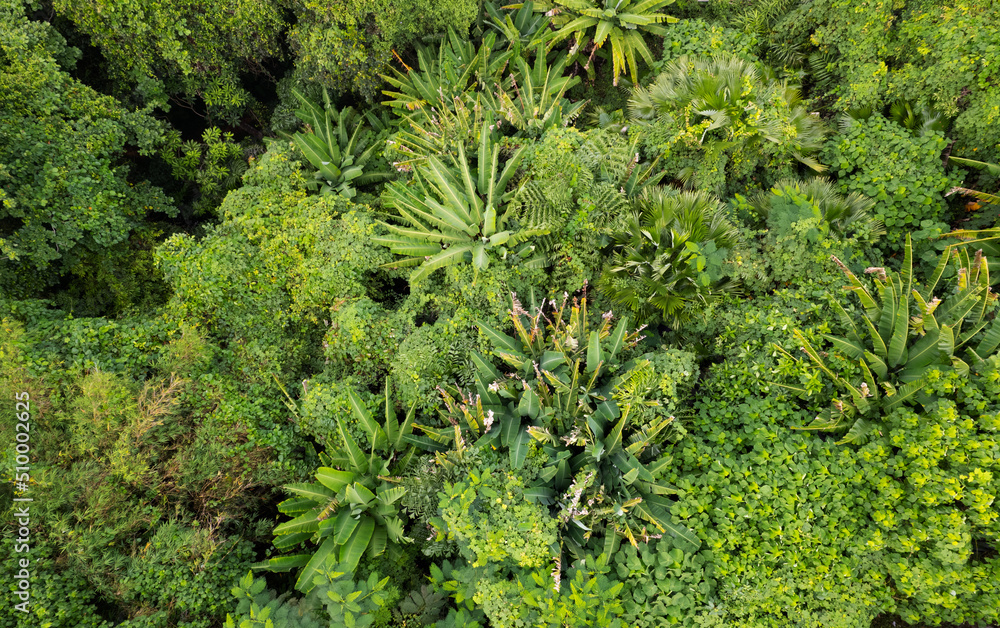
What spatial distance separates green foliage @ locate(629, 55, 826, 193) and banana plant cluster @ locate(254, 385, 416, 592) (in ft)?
17.9

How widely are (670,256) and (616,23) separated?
4836mm

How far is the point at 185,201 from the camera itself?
10.5m

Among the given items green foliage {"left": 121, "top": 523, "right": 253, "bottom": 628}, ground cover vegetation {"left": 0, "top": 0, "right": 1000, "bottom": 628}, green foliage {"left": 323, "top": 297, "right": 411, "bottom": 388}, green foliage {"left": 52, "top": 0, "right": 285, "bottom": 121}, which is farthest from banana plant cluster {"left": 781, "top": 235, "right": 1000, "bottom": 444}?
green foliage {"left": 52, "top": 0, "right": 285, "bottom": 121}

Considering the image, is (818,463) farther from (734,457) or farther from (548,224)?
(548,224)

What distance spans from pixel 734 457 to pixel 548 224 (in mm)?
3706

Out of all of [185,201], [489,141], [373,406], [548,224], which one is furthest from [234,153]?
[548,224]

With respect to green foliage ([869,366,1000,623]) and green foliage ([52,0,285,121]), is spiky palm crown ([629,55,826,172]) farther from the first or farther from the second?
green foliage ([52,0,285,121])

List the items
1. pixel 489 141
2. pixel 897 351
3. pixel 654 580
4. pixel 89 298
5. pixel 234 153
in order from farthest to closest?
1. pixel 234 153
2. pixel 89 298
3. pixel 489 141
4. pixel 897 351
5. pixel 654 580

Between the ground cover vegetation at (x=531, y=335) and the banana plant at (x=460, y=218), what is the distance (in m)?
0.08

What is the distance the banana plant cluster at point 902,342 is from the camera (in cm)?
468

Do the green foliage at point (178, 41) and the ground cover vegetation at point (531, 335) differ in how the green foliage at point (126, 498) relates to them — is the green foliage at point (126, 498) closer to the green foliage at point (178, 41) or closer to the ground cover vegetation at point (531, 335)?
the ground cover vegetation at point (531, 335)

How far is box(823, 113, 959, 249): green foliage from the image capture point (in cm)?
591

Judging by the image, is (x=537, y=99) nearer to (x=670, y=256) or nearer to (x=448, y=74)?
(x=448, y=74)

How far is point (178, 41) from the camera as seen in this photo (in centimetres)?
785
